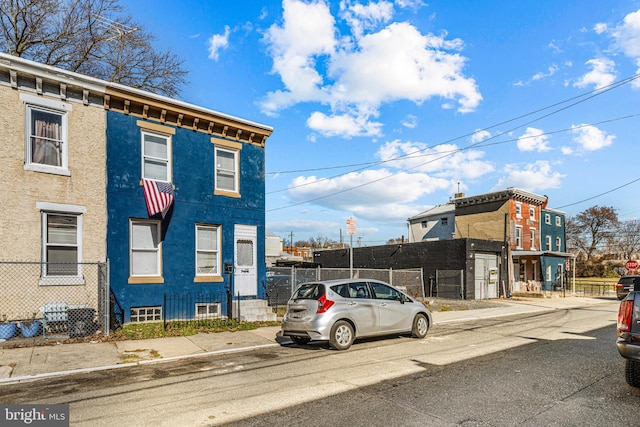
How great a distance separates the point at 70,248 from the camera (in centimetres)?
1181

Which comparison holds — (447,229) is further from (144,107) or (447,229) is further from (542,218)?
(144,107)

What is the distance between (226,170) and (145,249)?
4140 millimetres

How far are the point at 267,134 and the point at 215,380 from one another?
1114 cm

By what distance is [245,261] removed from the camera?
15844 millimetres

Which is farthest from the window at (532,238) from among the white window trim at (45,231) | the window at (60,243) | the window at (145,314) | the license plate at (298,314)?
the window at (60,243)

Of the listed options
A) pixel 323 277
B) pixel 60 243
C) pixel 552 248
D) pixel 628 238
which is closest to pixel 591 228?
pixel 628 238

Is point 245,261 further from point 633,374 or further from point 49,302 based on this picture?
point 633,374

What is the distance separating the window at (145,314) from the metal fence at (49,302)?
1200 mm

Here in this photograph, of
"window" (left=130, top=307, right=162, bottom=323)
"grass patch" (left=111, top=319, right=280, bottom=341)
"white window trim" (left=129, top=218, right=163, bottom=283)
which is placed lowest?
"grass patch" (left=111, top=319, right=280, bottom=341)

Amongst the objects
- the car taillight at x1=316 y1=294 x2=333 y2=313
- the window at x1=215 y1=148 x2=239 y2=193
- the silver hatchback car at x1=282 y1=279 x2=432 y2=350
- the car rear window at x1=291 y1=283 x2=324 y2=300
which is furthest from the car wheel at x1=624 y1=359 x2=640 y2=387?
the window at x1=215 y1=148 x2=239 y2=193

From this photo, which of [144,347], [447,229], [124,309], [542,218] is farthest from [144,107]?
[542,218]

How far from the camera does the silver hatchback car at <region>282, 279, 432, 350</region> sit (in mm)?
9523

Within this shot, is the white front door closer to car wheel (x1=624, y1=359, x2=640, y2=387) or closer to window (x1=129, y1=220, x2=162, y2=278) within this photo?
window (x1=129, y1=220, x2=162, y2=278)

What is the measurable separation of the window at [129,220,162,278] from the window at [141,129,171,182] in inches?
62.3
